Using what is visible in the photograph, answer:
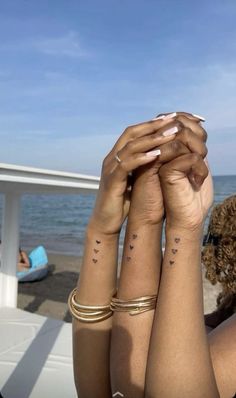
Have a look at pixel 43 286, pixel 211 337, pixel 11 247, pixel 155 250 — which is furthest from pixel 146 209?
pixel 43 286

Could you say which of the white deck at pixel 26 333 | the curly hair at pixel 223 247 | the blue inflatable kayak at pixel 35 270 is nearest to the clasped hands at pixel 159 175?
the curly hair at pixel 223 247

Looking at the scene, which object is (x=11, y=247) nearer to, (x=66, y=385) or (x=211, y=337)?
(x=66, y=385)

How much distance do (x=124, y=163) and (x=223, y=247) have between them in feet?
2.26

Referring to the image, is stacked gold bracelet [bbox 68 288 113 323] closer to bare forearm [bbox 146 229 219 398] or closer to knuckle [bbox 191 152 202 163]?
bare forearm [bbox 146 229 219 398]

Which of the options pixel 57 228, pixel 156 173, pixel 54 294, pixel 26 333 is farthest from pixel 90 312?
pixel 57 228

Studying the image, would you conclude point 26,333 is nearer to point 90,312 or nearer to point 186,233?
point 90,312

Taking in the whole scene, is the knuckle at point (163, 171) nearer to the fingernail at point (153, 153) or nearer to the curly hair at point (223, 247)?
the fingernail at point (153, 153)

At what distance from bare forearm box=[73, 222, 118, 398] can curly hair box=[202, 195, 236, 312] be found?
499mm

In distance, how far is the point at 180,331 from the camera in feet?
3.39

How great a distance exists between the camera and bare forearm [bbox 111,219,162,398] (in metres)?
1.13

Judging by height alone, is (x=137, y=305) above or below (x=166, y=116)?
below

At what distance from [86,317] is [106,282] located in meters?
0.12

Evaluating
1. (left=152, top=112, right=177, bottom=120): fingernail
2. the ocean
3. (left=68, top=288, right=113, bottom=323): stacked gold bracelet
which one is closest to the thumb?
(left=152, top=112, right=177, bottom=120): fingernail

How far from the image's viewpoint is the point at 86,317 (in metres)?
1.24
